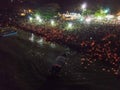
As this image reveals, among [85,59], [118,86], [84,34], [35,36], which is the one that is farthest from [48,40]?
[118,86]

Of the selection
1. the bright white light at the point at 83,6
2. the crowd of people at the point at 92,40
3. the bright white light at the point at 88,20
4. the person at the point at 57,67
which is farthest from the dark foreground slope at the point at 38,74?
the bright white light at the point at 83,6

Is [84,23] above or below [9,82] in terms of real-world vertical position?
above

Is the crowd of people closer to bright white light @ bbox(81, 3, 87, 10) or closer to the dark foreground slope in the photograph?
the dark foreground slope

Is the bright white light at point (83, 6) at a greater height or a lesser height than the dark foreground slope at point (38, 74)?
greater

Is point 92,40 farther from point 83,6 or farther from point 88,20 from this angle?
point 83,6

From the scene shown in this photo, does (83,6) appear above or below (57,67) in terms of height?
above

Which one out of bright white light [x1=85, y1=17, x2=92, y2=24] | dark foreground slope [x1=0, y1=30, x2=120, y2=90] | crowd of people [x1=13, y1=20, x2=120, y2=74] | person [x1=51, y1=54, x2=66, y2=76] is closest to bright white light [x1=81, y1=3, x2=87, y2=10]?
bright white light [x1=85, y1=17, x2=92, y2=24]

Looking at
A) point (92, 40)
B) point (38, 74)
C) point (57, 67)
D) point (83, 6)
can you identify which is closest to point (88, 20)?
point (92, 40)

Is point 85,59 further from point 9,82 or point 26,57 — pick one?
point 9,82

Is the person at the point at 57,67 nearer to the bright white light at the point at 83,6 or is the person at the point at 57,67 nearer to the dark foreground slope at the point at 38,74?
the dark foreground slope at the point at 38,74
